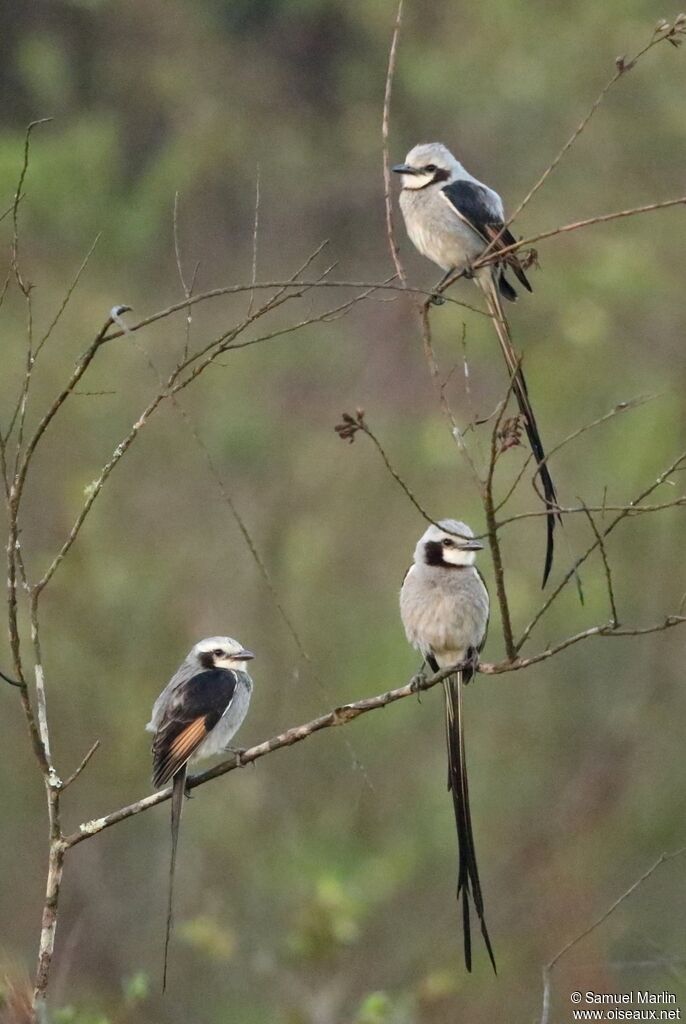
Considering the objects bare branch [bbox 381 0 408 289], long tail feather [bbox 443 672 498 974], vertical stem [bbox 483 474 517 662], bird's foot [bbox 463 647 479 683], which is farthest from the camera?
bird's foot [bbox 463 647 479 683]

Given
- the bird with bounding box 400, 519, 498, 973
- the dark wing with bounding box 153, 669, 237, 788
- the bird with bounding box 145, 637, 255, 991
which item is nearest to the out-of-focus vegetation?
the bird with bounding box 145, 637, 255, 991

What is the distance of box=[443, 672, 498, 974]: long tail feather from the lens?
4031 millimetres

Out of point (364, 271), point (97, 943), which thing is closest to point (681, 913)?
point (97, 943)

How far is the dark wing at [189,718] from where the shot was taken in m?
4.60

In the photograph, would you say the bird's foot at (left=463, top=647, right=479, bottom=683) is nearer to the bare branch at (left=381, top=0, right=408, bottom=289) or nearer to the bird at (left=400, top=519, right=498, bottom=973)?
the bird at (left=400, top=519, right=498, bottom=973)

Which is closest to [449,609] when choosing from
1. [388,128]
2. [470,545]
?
[470,545]

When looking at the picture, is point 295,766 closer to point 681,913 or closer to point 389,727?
point 389,727

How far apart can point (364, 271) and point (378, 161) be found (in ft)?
3.26

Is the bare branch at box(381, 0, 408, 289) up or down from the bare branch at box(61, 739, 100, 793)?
up

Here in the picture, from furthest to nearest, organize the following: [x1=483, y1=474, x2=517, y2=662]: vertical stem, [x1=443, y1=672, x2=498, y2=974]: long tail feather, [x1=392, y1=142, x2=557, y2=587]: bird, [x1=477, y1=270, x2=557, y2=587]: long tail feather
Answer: [x1=392, y1=142, x2=557, y2=587]: bird
[x1=443, y1=672, x2=498, y2=974]: long tail feather
[x1=477, y1=270, x2=557, y2=587]: long tail feather
[x1=483, y1=474, x2=517, y2=662]: vertical stem

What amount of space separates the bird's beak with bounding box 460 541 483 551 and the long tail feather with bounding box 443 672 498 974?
0.32 meters

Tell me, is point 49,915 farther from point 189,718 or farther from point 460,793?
point 189,718

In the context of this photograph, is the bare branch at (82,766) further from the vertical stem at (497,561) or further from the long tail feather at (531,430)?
the long tail feather at (531,430)

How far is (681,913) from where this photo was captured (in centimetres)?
1146
